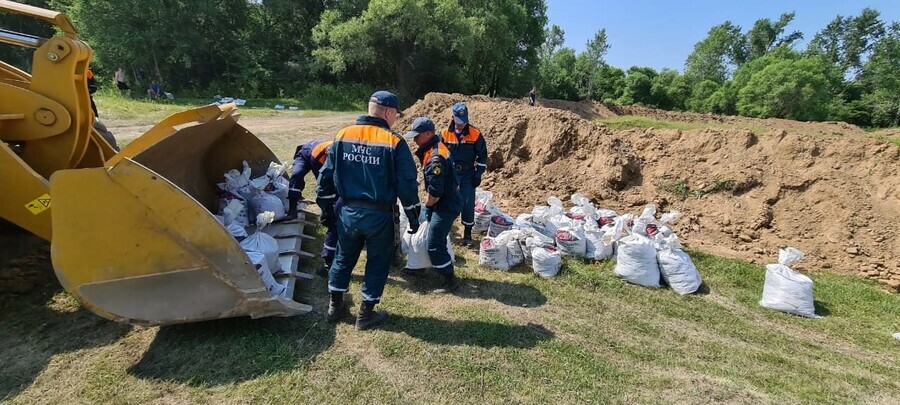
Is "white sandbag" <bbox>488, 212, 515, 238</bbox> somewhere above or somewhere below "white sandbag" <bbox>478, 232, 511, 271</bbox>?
above

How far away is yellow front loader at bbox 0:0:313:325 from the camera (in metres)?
2.79

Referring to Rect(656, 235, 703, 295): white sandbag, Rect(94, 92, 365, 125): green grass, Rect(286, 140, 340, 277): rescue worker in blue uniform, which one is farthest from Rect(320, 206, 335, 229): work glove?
Rect(94, 92, 365, 125): green grass

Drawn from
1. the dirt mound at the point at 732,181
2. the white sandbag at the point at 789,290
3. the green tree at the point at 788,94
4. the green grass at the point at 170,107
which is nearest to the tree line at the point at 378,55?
the green tree at the point at 788,94

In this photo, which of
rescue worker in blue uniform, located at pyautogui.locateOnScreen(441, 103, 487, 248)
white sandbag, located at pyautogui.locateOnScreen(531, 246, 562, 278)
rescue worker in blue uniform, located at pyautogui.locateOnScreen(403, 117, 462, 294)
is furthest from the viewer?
rescue worker in blue uniform, located at pyautogui.locateOnScreen(441, 103, 487, 248)

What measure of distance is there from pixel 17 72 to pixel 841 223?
903 cm

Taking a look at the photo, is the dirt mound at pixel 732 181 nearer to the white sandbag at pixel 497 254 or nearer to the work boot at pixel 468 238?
the work boot at pixel 468 238

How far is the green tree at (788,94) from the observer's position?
116ft

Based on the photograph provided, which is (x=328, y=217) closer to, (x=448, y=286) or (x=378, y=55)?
(x=448, y=286)

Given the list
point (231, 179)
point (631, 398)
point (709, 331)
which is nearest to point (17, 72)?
point (231, 179)

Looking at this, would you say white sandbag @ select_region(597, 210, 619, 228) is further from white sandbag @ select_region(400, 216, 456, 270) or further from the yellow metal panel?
the yellow metal panel

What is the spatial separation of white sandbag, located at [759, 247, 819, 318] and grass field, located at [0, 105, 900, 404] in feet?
0.37

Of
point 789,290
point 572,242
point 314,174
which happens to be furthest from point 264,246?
point 789,290

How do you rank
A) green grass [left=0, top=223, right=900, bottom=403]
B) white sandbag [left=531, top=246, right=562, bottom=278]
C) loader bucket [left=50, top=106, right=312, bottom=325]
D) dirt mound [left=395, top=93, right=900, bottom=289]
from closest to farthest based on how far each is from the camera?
loader bucket [left=50, top=106, right=312, bottom=325] < green grass [left=0, top=223, right=900, bottom=403] < white sandbag [left=531, top=246, right=562, bottom=278] < dirt mound [left=395, top=93, right=900, bottom=289]

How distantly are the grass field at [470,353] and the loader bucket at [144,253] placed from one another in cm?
35
